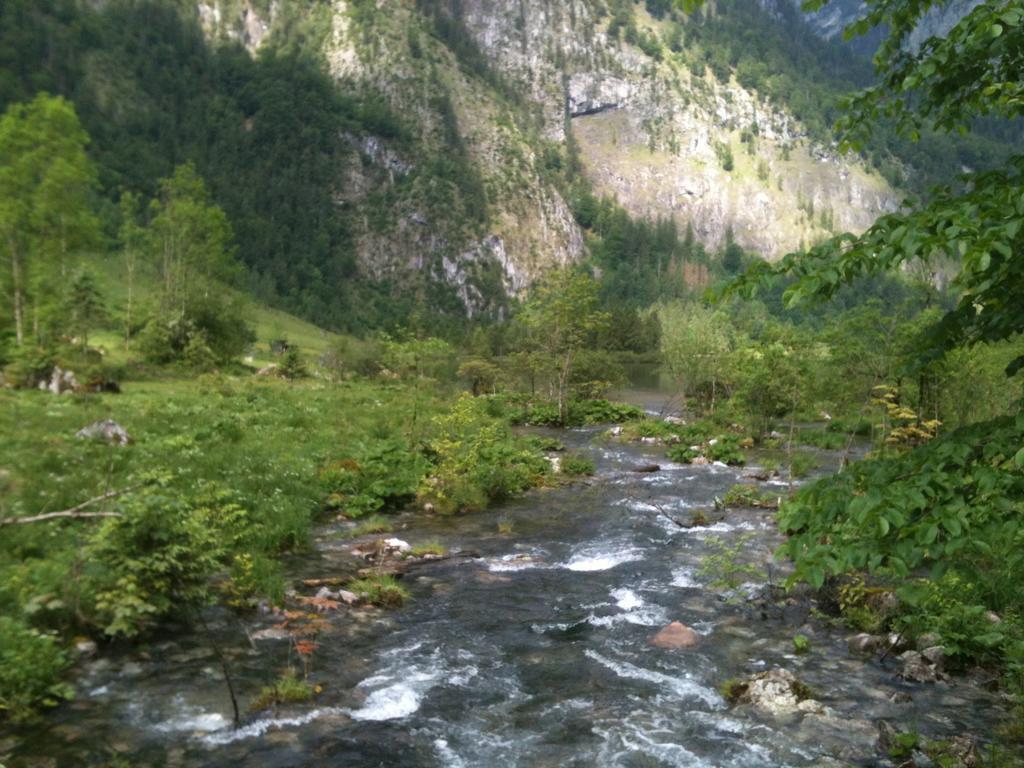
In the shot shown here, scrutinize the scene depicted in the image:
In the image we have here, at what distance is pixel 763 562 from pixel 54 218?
1987 inches

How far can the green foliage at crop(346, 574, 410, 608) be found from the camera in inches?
578

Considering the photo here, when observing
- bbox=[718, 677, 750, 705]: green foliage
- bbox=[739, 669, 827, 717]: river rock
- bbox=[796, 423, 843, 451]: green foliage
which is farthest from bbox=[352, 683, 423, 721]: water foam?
bbox=[796, 423, 843, 451]: green foliage

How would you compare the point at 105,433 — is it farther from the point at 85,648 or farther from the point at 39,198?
the point at 39,198

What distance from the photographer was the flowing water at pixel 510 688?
359 inches

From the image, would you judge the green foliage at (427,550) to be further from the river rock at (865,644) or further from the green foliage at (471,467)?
the river rock at (865,644)

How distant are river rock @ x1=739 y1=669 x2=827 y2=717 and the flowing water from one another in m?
0.26

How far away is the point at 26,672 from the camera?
9094mm

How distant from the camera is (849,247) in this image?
16.0ft

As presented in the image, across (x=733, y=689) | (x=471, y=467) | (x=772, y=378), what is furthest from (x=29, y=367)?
(x=772, y=378)

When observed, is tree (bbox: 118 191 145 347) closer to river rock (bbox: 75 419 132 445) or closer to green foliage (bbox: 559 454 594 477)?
river rock (bbox: 75 419 132 445)

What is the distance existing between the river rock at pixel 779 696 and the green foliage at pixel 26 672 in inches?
377

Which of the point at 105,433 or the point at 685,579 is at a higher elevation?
the point at 105,433

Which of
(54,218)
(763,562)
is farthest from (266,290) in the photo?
(763,562)

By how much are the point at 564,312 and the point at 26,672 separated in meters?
45.1
